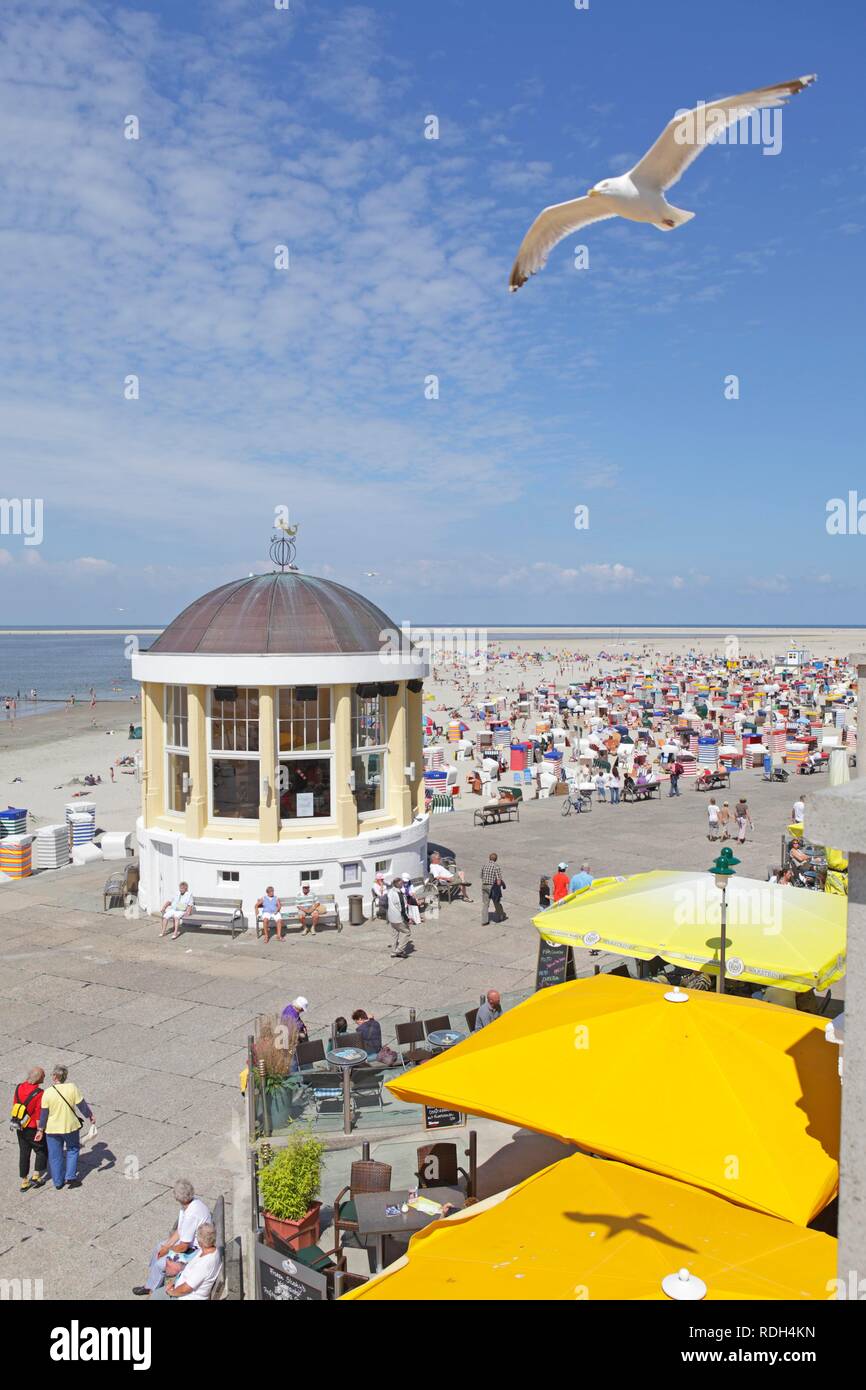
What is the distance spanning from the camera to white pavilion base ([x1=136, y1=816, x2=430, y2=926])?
58.1 ft

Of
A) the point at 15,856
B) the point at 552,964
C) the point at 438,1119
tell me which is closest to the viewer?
the point at 438,1119

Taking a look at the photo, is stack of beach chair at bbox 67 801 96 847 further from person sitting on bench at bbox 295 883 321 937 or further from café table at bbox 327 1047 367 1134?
café table at bbox 327 1047 367 1134

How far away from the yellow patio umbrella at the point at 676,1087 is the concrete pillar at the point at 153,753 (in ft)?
41.8

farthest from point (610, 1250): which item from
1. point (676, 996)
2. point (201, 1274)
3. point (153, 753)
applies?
point (153, 753)

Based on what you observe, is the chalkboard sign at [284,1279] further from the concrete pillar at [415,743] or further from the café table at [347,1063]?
the concrete pillar at [415,743]

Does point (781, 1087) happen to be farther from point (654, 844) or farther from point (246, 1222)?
point (654, 844)

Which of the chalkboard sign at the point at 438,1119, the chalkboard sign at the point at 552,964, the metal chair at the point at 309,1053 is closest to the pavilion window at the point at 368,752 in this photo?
the chalkboard sign at the point at 552,964

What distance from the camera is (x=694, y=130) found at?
251 inches

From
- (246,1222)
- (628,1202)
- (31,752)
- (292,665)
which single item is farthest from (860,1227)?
(31,752)

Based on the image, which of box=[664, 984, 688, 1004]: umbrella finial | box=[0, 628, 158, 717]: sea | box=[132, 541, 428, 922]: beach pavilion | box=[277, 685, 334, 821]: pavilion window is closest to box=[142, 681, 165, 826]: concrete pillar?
box=[132, 541, 428, 922]: beach pavilion

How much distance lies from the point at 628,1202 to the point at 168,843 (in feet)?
46.1

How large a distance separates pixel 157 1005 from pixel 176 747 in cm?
640

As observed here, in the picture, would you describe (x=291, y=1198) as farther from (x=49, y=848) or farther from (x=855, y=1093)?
(x=49, y=848)

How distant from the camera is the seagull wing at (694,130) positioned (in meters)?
5.55
